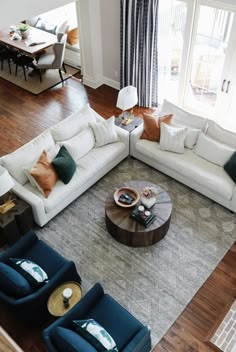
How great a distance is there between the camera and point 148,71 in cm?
682

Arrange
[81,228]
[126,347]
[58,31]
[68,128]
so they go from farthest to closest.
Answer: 1. [58,31]
2. [68,128]
3. [81,228]
4. [126,347]

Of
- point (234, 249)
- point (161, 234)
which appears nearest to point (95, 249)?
point (161, 234)

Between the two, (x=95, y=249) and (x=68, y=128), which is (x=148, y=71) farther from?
(x=95, y=249)

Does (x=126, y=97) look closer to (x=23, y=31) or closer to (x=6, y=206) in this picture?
(x=6, y=206)

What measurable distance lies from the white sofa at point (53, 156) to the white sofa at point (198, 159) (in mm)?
410

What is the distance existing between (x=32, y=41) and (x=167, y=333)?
6422 mm

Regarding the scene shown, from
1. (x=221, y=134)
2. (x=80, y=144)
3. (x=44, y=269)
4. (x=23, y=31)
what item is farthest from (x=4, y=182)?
(x=23, y=31)

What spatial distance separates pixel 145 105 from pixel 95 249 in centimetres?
344

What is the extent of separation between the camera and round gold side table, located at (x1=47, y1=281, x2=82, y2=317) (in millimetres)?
3939

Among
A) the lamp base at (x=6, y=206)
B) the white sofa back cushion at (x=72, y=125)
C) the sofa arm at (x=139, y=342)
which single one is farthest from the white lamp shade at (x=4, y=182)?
the sofa arm at (x=139, y=342)

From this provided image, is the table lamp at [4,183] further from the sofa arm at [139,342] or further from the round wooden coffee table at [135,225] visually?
the sofa arm at [139,342]

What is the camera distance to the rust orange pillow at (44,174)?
16.3 feet

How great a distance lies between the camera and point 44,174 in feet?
16.4

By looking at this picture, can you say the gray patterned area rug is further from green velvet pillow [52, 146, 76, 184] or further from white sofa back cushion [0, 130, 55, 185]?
white sofa back cushion [0, 130, 55, 185]
